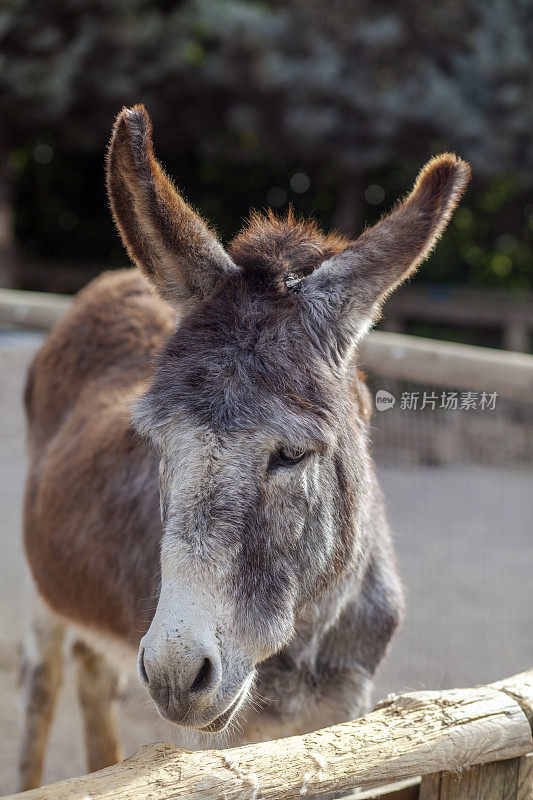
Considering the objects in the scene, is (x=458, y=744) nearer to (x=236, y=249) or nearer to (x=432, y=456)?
(x=236, y=249)

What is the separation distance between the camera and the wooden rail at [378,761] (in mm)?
1010

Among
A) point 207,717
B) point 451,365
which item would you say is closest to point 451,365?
point 451,365

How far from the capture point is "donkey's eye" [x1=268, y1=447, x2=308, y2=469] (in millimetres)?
1269

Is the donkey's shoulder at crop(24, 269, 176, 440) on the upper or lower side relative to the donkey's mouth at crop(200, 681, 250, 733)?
lower

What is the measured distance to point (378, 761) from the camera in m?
1.13

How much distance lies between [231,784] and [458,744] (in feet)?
1.30

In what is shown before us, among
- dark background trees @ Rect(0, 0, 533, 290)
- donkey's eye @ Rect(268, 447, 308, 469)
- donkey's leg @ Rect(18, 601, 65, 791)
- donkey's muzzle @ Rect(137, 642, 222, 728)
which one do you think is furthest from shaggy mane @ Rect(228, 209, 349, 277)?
dark background trees @ Rect(0, 0, 533, 290)

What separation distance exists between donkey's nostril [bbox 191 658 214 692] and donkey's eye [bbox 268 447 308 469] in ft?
1.07

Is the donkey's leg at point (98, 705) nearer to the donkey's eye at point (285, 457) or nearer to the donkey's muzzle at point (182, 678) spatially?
the donkey's muzzle at point (182, 678)

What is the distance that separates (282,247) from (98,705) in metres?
1.88

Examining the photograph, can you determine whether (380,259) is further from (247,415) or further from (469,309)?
(469,309)

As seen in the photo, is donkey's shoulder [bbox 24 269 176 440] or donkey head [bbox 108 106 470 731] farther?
donkey's shoulder [bbox 24 269 176 440]

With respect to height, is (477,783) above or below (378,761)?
below

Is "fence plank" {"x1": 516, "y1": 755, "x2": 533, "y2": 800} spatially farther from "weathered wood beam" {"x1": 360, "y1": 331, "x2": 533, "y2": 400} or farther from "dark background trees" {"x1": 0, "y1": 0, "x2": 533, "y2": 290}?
"dark background trees" {"x1": 0, "y1": 0, "x2": 533, "y2": 290}
